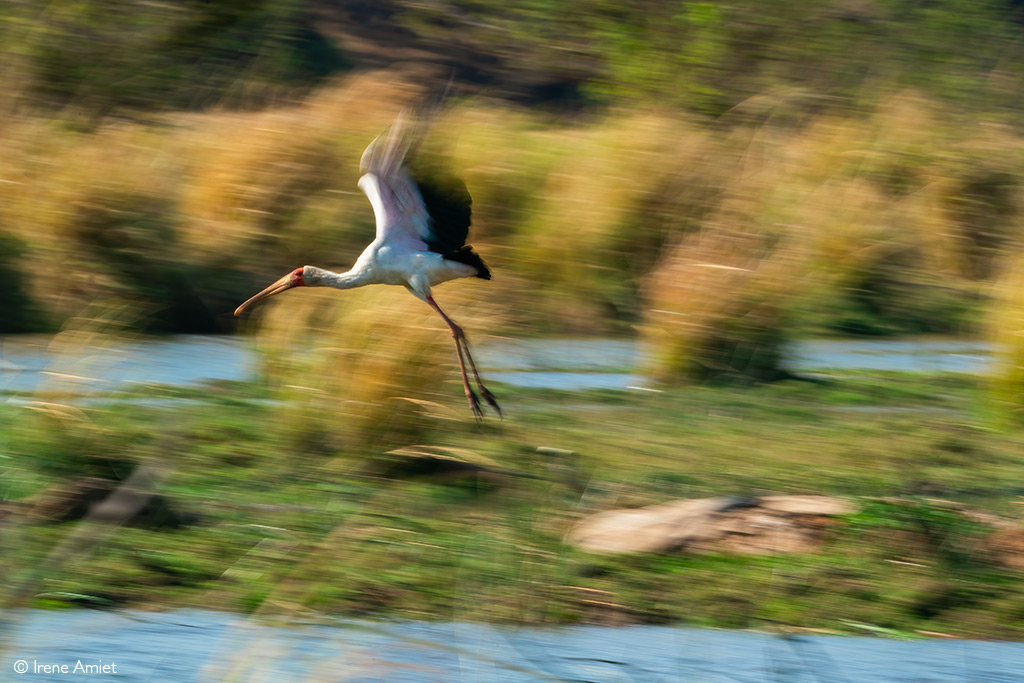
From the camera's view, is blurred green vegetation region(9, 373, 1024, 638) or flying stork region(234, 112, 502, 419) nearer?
blurred green vegetation region(9, 373, 1024, 638)

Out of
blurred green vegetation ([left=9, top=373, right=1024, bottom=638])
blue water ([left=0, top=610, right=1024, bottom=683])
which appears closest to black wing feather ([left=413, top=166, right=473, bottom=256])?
blurred green vegetation ([left=9, top=373, right=1024, bottom=638])

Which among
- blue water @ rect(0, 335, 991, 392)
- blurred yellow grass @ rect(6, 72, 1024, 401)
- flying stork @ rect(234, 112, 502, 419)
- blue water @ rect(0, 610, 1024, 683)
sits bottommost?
blue water @ rect(0, 335, 991, 392)

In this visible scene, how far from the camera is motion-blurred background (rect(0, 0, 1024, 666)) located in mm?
4730

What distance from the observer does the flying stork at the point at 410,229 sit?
6.14m

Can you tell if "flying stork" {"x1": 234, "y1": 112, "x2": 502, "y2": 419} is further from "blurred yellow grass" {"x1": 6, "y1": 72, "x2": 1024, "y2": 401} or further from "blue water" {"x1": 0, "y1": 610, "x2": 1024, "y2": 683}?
"blurred yellow grass" {"x1": 6, "y1": 72, "x2": 1024, "y2": 401}

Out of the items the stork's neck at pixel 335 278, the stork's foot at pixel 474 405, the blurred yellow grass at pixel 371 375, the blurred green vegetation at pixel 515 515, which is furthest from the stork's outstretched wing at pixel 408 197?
the blurred green vegetation at pixel 515 515

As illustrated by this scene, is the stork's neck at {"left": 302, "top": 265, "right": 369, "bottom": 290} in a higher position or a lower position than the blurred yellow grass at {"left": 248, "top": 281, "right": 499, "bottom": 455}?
higher

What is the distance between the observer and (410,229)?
6395 millimetres

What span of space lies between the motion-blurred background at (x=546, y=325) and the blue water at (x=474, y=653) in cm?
14

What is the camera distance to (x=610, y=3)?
17438 mm

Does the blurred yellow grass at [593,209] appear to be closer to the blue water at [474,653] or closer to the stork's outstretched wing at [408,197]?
the stork's outstretched wing at [408,197]

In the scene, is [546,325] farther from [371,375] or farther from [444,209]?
[371,375]

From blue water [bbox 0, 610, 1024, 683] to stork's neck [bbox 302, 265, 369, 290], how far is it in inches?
102

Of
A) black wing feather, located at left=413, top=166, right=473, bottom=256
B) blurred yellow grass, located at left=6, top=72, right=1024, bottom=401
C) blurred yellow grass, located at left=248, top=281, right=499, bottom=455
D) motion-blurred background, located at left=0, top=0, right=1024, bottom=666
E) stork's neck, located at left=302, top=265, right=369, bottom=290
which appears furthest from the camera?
blurred yellow grass, located at left=6, top=72, right=1024, bottom=401
